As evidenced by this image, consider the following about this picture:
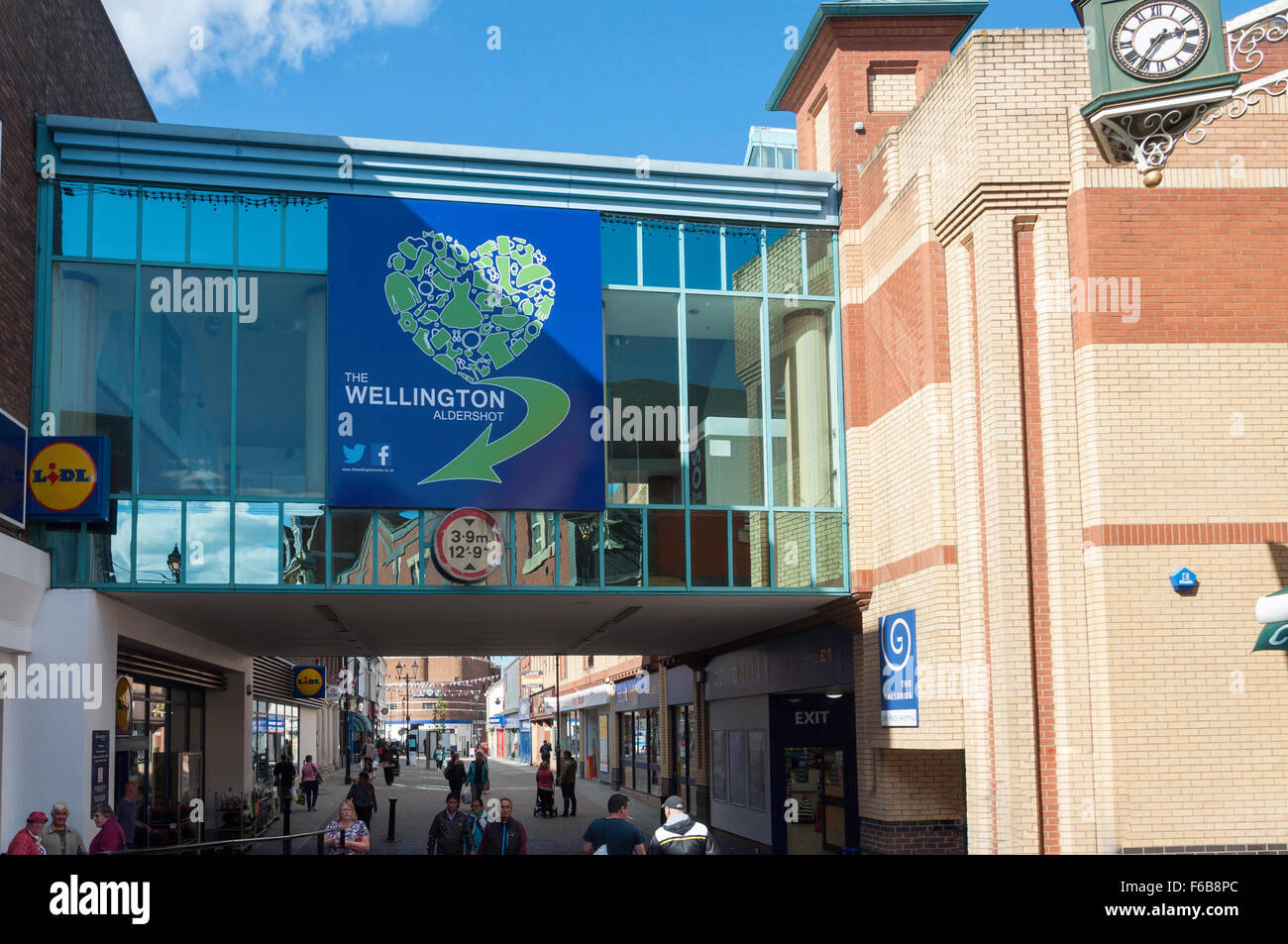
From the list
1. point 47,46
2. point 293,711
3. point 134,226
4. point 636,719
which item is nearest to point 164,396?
point 134,226

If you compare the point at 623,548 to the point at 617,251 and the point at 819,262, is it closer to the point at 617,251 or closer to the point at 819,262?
the point at 617,251

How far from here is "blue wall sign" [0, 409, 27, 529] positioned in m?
15.7

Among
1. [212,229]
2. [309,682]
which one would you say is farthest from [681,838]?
[309,682]

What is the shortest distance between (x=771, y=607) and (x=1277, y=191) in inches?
377

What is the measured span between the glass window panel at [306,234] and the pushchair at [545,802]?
57.2ft

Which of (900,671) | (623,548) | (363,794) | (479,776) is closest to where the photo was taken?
(900,671)

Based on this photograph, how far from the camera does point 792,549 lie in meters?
18.7

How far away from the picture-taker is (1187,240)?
1449cm

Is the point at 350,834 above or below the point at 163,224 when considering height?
below

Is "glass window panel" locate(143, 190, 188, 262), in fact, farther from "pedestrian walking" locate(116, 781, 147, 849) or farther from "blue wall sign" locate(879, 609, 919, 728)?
"blue wall sign" locate(879, 609, 919, 728)

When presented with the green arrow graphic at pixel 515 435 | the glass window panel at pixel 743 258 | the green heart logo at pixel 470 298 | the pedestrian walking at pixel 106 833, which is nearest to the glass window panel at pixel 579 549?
the green arrow graphic at pixel 515 435

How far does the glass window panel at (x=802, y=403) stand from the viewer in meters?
19.1

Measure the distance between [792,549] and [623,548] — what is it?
2.65 meters
